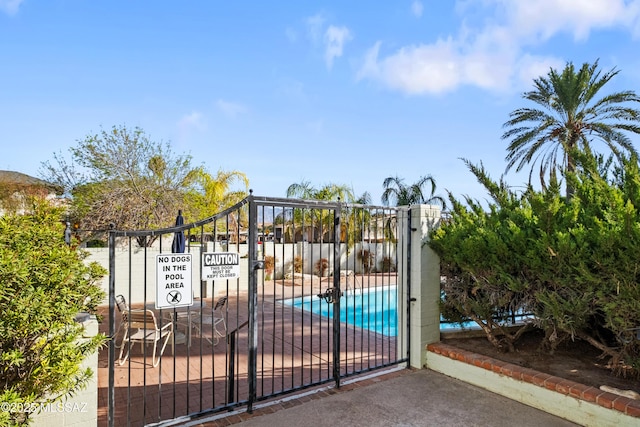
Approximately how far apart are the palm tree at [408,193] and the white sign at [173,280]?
17879 mm

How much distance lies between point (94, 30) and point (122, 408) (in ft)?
25.0

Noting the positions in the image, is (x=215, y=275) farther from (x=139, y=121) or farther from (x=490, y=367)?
(x=139, y=121)

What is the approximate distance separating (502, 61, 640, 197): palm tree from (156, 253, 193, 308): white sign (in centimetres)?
1370

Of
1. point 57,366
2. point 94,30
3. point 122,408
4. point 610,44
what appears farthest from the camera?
point 610,44

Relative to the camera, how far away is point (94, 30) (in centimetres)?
781

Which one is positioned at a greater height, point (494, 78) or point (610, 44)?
point (610, 44)

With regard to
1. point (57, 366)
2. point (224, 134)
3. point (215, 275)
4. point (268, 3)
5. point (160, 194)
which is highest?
point (268, 3)

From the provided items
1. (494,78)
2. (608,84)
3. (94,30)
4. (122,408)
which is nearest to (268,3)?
(94,30)

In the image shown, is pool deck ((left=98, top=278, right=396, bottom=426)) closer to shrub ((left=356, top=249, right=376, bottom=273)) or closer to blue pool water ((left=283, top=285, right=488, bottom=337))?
blue pool water ((left=283, top=285, right=488, bottom=337))

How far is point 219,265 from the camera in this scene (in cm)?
373

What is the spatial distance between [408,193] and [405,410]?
58.6 feet

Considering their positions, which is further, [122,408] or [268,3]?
[268,3]

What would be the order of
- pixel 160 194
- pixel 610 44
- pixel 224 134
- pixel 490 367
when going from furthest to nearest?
pixel 224 134 < pixel 160 194 < pixel 610 44 < pixel 490 367

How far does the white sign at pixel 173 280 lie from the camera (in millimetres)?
3299
